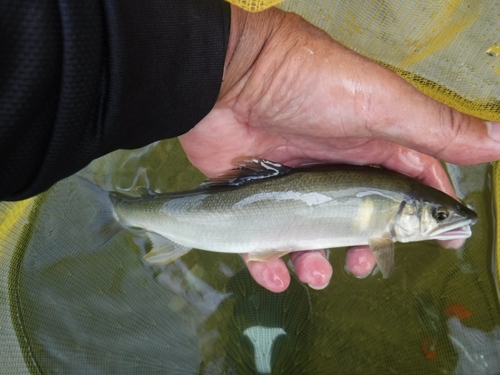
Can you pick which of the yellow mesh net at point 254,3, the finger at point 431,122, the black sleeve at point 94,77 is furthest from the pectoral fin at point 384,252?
the yellow mesh net at point 254,3

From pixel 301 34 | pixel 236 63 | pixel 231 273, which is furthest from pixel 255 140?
pixel 231 273

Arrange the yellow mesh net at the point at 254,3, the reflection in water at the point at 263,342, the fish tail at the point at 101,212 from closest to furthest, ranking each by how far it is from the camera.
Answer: the yellow mesh net at the point at 254,3
the fish tail at the point at 101,212
the reflection in water at the point at 263,342

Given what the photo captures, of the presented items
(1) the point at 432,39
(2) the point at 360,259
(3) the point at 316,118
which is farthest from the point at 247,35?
(2) the point at 360,259

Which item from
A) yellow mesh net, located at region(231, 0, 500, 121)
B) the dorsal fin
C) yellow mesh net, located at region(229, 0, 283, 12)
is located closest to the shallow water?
the dorsal fin

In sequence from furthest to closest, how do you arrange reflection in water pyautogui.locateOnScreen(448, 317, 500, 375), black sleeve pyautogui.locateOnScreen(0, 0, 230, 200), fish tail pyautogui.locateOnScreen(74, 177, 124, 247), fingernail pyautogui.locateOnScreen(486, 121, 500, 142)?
reflection in water pyautogui.locateOnScreen(448, 317, 500, 375)
fish tail pyautogui.locateOnScreen(74, 177, 124, 247)
fingernail pyautogui.locateOnScreen(486, 121, 500, 142)
black sleeve pyautogui.locateOnScreen(0, 0, 230, 200)

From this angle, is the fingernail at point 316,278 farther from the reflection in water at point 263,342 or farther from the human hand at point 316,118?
the reflection in water at point 263,342

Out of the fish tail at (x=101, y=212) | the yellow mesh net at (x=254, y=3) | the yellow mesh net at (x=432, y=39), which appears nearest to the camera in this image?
the yellow mesh net at (x=254, y=3)

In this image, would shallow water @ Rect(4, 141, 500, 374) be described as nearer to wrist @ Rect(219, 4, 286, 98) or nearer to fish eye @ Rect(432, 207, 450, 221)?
fish eye @ Rect(432, 207, 450, 221)
